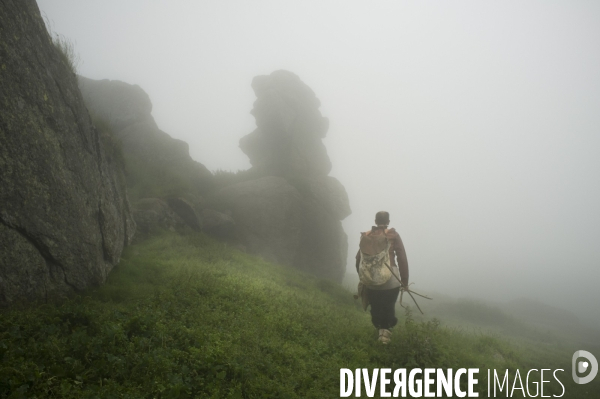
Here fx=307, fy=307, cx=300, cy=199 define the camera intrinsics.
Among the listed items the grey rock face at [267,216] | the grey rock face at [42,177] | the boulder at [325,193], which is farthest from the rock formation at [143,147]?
the grey rock face at [42,177]

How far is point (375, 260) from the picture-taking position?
8086mm

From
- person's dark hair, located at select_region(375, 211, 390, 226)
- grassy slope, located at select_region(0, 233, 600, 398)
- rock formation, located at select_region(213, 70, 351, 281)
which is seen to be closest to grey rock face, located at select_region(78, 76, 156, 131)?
rock formation, located at select_region(213, 70, 351, 281)

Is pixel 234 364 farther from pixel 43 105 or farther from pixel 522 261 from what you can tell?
pixel 522 261

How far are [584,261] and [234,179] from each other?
571ft

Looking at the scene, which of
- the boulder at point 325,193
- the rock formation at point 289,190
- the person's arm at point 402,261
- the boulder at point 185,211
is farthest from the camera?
the boulder at point 325,193

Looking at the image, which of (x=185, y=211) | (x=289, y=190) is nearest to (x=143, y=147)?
(x=185, y=211)

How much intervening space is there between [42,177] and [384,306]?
Answer: 8.44 metres

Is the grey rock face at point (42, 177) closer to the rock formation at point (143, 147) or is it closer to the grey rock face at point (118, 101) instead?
the rock formation at point (143, 147)

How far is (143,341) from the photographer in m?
5.31

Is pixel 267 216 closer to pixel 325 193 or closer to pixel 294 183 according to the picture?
pixel 294 183

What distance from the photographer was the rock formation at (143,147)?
1986 centimetres

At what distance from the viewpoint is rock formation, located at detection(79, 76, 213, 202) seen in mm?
19859

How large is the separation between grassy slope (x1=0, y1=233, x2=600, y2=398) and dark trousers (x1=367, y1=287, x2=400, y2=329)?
1.66 feet

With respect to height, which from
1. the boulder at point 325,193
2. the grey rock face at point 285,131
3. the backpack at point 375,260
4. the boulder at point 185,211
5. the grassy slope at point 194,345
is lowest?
the grassy slope at point 194,345
